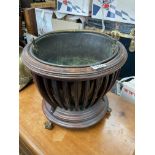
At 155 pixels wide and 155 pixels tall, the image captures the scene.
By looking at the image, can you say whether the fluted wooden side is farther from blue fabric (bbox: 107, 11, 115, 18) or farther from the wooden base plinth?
blue fabric (bbox: 107, 11, 115, 18)

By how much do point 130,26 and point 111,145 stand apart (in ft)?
2.16

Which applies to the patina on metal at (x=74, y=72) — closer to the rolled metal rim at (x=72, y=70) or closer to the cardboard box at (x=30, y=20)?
the rolled metal rim at (x=72, y=70)

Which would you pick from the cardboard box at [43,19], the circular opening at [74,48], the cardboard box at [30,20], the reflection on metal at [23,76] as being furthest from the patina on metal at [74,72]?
the cardboard box at [30,20]

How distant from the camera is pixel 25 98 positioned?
3.45 feet

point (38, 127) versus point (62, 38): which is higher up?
point (62, 38)

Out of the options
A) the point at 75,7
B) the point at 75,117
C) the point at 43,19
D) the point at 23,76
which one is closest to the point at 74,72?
the point at 75,117

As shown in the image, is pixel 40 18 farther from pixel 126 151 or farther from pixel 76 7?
pixel 126 151

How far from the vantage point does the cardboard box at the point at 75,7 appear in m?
1.19

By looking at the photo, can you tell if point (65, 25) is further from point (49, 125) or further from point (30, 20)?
point (49, 125)

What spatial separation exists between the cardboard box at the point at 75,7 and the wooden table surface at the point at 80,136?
63 centimetres

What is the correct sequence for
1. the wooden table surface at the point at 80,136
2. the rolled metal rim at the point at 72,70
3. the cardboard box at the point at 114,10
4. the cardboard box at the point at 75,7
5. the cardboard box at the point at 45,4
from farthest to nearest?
the cardboard box at the point at 45,4, the cardboard box at the point at 75,7, the cardboard box at the point at 114,10, the wooden table surface at the point at 80,136, the rolled metal rim at the point at 72,70

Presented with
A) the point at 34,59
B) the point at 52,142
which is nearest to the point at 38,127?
the point at 52,142

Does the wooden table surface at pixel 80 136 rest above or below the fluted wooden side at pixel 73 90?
below

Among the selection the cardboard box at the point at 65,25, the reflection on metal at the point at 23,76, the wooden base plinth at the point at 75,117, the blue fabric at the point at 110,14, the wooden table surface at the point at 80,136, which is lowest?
the wooden table surface at the point at 80,136
